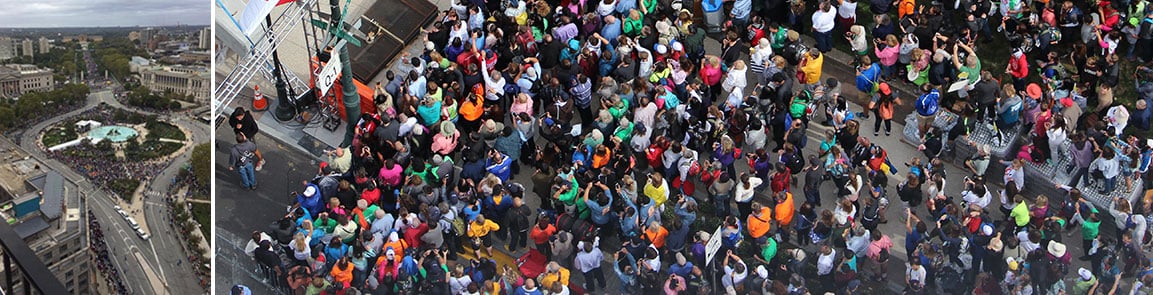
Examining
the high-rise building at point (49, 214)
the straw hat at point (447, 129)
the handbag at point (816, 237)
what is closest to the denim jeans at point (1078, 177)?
the handbag at point (816, 237)

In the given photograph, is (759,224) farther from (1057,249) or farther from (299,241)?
(299,241)

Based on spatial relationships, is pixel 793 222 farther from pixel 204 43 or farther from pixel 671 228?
pixel 204 43

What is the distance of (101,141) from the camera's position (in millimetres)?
12664

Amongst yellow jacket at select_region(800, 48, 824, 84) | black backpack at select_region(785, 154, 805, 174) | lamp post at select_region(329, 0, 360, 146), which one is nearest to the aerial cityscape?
lamp post at select_region(329, 0, 360, 146)

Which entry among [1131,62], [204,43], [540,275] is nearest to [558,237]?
[540,275]

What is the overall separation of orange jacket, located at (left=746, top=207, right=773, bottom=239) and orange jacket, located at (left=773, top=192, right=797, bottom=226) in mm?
410

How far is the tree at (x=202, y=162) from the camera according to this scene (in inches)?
482

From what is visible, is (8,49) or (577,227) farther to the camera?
(577,227)

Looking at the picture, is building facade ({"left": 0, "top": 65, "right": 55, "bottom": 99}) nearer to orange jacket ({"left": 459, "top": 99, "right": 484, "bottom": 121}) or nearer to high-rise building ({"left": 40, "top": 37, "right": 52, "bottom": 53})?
high-rise building ({"left": 40, "top": 37, "right": 52, "bottom": 53})

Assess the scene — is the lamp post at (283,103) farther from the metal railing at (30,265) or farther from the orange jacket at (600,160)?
the metal railing at (30,265)

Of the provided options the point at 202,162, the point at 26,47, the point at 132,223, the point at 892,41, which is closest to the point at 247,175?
the point at 132,223

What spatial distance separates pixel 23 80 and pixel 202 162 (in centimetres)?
174

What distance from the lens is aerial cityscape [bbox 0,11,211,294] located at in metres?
12.2

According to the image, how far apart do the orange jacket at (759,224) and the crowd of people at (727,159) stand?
9 cm
